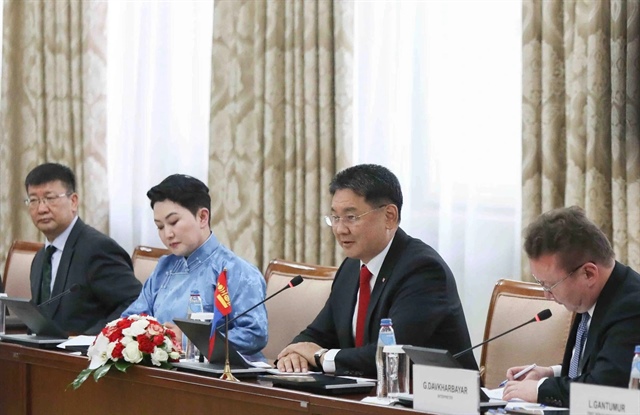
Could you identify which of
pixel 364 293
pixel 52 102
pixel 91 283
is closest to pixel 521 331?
pixel 364 293

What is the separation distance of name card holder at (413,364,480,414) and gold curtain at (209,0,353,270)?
7.99 ft

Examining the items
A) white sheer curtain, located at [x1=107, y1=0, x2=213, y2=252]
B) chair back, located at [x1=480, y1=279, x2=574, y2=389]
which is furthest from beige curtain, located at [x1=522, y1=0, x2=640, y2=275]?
white sheer curtain, located at [x1=107, y1=0, x2=213, y2=252]

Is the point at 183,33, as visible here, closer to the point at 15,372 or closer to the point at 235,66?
the point at 235,66

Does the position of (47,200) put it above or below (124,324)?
above

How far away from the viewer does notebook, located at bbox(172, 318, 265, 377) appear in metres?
3.14

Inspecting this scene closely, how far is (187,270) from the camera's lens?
4.07 m

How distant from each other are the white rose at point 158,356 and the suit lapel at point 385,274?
2.16ft

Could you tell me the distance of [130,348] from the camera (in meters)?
3.26

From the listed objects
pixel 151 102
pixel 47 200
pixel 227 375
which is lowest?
pixel 227 375

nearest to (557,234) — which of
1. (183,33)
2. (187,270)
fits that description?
(187,270)

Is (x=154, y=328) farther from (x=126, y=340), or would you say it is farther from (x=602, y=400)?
(x=602, y=400)

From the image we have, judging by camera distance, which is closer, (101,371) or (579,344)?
(579,344)

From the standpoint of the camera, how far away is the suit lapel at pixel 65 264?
4.70 m

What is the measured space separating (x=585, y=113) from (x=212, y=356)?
5.73 feet
